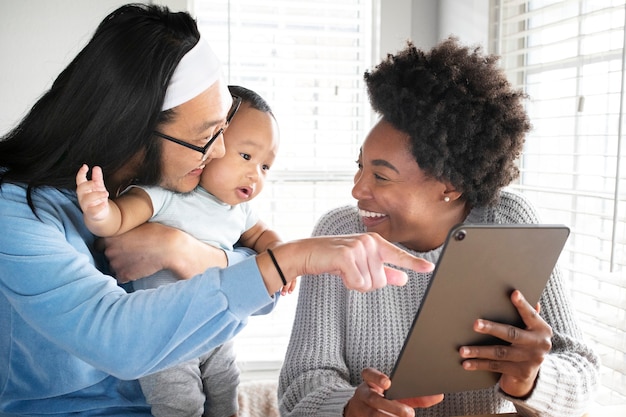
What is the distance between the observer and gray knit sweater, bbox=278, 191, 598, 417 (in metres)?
1.50

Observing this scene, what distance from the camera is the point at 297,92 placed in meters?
2.89

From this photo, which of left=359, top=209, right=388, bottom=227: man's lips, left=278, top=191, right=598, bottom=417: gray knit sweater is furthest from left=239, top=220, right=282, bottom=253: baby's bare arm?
left=359, top=209, right=388, bottom=227: man's lips

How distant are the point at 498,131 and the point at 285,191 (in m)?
1.39

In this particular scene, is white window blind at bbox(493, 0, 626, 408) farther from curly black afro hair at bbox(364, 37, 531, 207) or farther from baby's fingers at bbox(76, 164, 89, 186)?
baby's fingers at bbox(76, 164, 89, 186)

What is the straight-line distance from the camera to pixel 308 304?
66.6 inches

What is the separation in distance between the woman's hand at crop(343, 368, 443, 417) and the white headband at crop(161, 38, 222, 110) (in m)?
0.70

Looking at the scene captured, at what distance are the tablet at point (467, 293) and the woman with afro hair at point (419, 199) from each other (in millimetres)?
367

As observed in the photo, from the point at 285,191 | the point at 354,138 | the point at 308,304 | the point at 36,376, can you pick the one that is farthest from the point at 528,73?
the point at 36,376

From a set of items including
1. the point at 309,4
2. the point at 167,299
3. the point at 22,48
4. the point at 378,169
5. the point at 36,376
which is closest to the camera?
the point at 167,299

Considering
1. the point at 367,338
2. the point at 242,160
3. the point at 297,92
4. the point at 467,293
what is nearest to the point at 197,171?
the point at 242,160

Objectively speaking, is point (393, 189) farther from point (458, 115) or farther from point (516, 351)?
point (516, 351)

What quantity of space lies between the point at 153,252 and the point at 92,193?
0.28 meters

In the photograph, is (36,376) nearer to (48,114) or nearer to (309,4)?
(48,114)

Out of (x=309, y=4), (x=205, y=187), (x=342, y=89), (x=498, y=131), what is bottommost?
(x=205, y=187)
